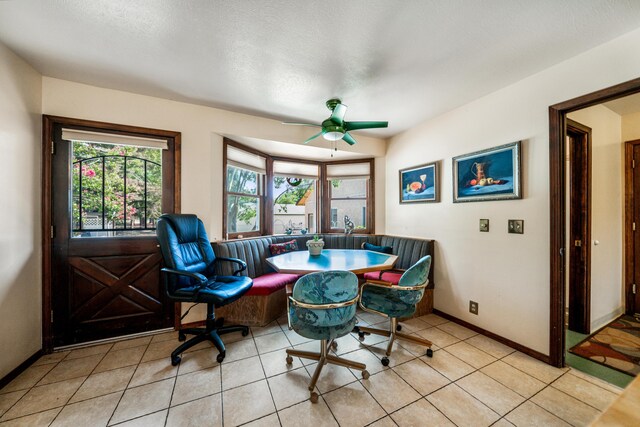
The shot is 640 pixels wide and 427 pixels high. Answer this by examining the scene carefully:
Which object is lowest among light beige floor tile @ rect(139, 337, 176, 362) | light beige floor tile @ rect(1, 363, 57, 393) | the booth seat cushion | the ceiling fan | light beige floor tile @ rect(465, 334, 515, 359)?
light beige floor tile @ rect(139, 337, 176, 362)

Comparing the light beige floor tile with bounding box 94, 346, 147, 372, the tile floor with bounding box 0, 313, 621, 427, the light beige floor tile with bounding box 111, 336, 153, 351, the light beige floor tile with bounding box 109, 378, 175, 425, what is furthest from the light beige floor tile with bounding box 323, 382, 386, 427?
the light beige floor tile with bounding box 111, 336, 153, 351

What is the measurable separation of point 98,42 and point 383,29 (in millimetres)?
2122

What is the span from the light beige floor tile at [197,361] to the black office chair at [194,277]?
0.07m

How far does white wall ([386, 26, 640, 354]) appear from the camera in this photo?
184 cm

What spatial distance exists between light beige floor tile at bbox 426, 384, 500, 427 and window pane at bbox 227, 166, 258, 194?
10.2 feet

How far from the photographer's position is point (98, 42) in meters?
1.71

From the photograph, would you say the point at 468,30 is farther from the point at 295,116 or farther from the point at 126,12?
the point at 126,12

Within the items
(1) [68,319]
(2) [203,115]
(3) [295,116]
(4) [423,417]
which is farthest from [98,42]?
(4) [423,417]

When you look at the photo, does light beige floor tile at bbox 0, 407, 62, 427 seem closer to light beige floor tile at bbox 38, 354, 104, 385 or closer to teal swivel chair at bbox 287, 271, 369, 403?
light beige floor tile at bbox 38, 354, 104, 385

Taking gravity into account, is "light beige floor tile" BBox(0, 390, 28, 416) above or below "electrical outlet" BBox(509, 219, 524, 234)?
below

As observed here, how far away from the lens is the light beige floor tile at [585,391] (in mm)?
1543

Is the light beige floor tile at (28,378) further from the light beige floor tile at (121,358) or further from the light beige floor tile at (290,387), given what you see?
the light beige floor tile at (290,387)

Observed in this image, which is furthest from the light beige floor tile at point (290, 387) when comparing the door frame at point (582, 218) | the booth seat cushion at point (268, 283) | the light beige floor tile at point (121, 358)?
the door frame at point (582, 218)

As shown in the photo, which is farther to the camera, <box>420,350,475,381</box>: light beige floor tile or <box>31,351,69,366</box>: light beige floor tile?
<box>31,351,69,366</box>: light beige floor tile
